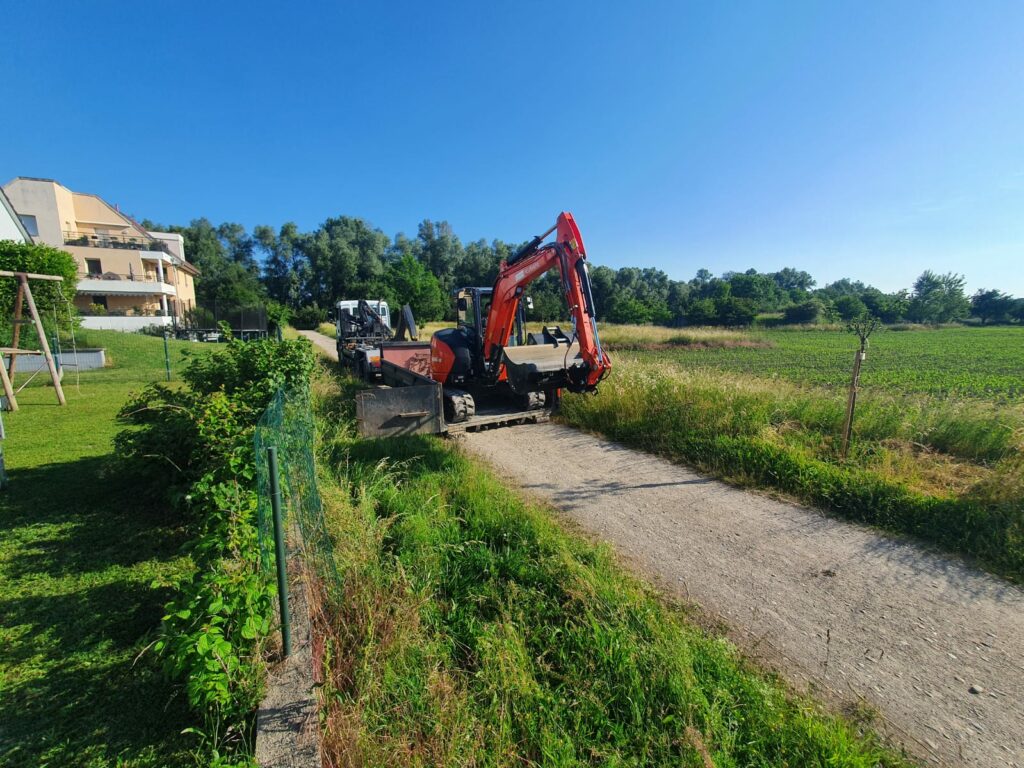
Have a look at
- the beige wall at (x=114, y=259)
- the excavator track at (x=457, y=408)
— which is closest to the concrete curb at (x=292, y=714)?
the excavator track at (x=457, y=408)

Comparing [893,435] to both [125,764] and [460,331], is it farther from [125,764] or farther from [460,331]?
[125,764]

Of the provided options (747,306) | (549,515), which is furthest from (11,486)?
(747,306)

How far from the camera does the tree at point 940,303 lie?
2341 inches

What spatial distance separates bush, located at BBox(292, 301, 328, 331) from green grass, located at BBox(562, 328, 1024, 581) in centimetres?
4875

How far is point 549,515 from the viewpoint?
4801 mm

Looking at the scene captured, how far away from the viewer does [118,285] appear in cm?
3431

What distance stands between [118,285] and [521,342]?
40.2 m

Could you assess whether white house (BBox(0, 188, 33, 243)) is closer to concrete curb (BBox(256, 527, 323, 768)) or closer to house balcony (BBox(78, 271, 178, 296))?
house balcony (BBox(78, 271, 178, 296))

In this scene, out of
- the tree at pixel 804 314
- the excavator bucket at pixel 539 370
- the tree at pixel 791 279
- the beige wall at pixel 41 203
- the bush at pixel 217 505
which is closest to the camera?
the bush at pixel 217 505

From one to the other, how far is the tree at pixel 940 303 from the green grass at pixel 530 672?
2519 inches

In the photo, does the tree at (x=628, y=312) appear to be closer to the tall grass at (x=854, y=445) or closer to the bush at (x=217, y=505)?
the tall grass at (x=854, y=445)

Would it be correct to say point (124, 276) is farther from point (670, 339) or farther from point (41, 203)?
point (670, 339)

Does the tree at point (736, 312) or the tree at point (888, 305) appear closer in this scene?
the tree at point (888, 305)

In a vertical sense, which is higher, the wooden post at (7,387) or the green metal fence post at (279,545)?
the wooden post at (7,387)
